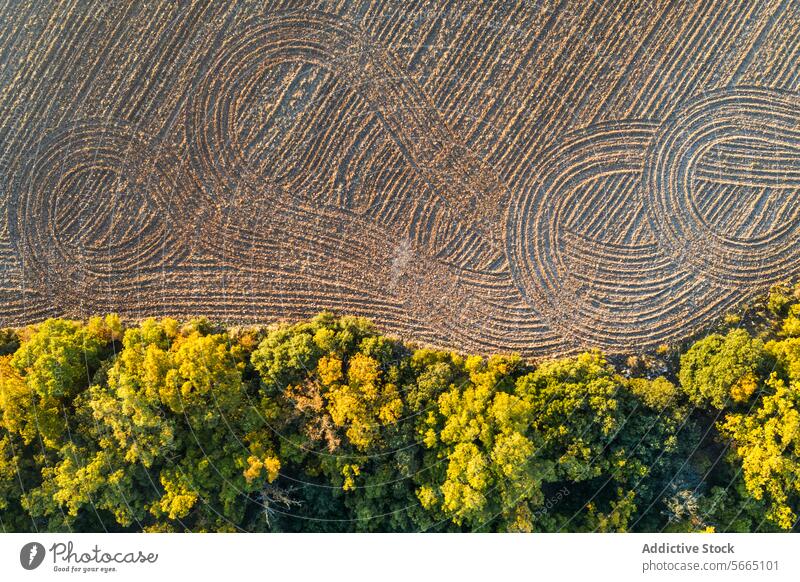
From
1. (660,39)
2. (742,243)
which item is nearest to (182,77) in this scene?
(660,39)

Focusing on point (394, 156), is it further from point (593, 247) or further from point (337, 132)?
point (593, 247)

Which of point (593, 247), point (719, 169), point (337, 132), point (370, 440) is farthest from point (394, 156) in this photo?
point (719, 169)

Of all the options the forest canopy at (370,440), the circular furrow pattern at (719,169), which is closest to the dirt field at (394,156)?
the circular furrow pattern at (719,169)

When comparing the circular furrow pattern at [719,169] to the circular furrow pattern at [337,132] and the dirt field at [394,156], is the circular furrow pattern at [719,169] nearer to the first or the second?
the dirt field at [394,156]

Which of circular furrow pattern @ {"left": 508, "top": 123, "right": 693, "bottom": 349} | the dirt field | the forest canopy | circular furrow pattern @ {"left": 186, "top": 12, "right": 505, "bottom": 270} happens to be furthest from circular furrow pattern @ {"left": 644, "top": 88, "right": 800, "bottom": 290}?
circular furrow pattern @ {"left": 186, "top": 12, "right": 505, "bottom": 270}

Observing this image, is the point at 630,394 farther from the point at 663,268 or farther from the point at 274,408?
the point at 274,408

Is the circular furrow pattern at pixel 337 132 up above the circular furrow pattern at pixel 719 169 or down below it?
below
